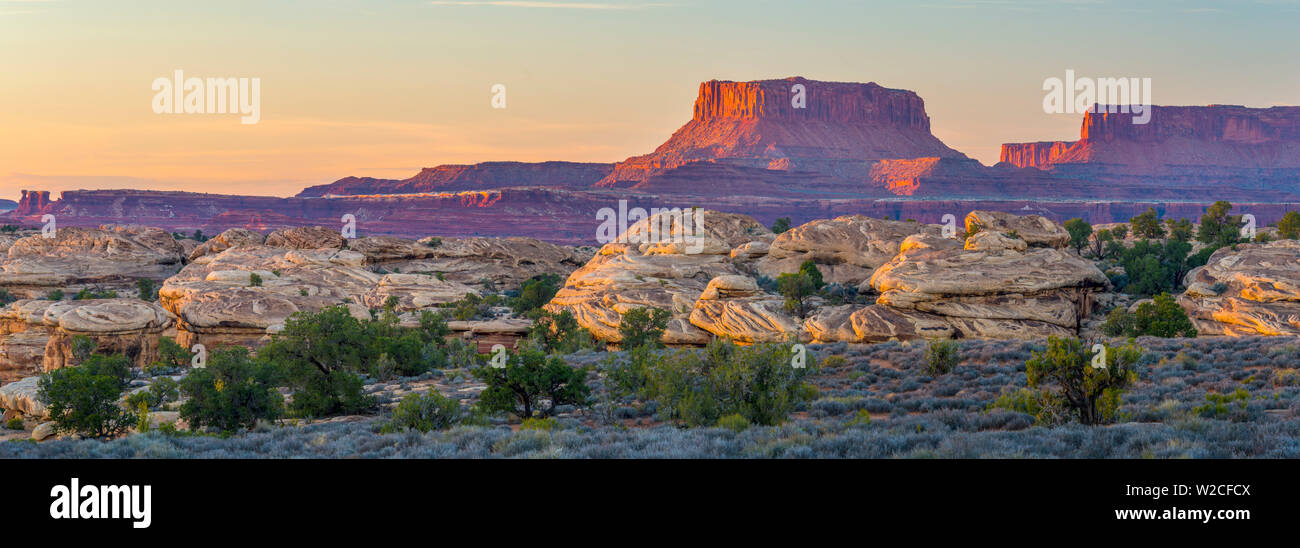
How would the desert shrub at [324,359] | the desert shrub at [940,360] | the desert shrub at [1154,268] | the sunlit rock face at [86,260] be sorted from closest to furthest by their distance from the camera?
1. the desert shrub at [324,359]
2. the desert shrub at [940,360]
3. the desert shrub at [1154,268]
4. the sunlit rock face at [86,260]

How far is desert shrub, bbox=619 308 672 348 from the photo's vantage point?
40.2m

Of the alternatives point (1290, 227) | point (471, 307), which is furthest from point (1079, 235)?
point (471, 307)

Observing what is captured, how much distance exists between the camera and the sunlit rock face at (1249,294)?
35781mm

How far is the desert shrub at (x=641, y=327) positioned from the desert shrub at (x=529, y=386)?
2009 cm

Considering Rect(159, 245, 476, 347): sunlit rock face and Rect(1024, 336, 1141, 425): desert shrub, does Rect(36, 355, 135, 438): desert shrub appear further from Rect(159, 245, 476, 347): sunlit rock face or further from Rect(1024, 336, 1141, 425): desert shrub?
Rect(159, 245, 476, 347): sunlit rock face

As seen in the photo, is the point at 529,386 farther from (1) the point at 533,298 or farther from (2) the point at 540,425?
(1) the point at 533,298

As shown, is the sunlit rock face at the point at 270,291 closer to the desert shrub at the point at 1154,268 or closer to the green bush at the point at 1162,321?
the green bush at the point at 1162,321

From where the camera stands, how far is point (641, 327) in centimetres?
4081

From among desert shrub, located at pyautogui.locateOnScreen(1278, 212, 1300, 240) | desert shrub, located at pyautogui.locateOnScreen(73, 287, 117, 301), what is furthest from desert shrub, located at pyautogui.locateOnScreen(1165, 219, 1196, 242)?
desert shrub, located at pyautogui.locateOnScreen(73, 287, 117, 301)

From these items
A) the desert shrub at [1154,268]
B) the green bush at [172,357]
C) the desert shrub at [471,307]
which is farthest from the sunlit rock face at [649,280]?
the desert shrub at [1154,268]

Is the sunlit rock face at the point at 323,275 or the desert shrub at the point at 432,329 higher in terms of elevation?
the sunlit rock face at the point at 323,275
